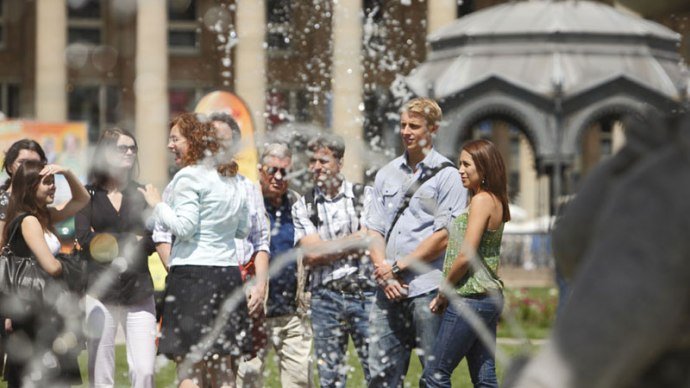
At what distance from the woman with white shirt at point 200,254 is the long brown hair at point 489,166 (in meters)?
1.38

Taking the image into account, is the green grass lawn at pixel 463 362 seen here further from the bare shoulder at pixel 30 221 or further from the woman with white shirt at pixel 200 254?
the bare shoulder at pixel 30 221

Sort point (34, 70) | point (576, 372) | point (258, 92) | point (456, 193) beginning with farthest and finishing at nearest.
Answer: point (34, 70), point (258, 92), point (456, 193), point (576, 372)

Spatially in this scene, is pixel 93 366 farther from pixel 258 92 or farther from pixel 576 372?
pixel 258 92

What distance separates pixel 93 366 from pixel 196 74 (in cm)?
4359

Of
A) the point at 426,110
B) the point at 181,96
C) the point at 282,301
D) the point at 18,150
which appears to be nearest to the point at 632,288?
the point at 426,110

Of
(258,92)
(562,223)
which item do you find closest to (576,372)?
(562,223)

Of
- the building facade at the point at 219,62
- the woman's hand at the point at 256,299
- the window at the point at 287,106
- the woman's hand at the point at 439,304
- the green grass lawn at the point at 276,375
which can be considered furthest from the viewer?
the building facade at the point at 219,62

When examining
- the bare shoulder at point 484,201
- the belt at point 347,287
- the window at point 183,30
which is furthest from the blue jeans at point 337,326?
the window at point 183,30

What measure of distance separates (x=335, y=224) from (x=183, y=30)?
45517 mm

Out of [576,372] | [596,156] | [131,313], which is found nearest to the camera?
[576,372]

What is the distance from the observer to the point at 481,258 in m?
7.34

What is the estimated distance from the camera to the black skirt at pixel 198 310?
770cm

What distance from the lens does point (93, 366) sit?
8.94 m

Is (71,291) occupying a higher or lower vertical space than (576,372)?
lower
